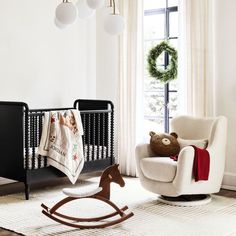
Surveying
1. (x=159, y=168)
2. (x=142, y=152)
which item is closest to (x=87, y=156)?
(x=142, y=152)

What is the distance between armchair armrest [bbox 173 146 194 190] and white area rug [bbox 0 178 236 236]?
9.3 inches

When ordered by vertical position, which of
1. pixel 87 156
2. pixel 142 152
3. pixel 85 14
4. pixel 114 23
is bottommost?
pixel 87 156

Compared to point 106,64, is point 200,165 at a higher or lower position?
lower

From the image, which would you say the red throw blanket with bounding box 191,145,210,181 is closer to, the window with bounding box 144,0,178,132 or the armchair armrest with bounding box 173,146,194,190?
the armchair armrest with bounding box 173,146,194,190

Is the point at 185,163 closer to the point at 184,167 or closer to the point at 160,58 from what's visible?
the point at 184,167

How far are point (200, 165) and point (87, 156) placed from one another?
1.40m

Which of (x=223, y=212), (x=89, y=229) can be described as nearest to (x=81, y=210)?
(x=89, y=229)

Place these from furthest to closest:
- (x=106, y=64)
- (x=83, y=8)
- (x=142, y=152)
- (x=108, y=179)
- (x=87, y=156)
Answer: (x=106, y=64)
(x=87, y=156)
(x=142, y=152)
(x=83, y=8)
(x=108, y=179)

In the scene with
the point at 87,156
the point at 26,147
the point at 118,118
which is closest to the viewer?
the point at 26,147

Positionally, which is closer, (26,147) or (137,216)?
(137,216)

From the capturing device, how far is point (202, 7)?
5121 mm

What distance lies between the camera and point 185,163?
13.8 feet

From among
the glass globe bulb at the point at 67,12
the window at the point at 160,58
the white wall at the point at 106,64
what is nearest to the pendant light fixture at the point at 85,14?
the glass globe bulb at the point at 67,12

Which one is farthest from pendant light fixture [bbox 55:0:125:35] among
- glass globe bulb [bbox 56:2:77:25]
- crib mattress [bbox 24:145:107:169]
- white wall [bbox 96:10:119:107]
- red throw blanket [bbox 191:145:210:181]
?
white wall [bbox 96:10:119:107]
